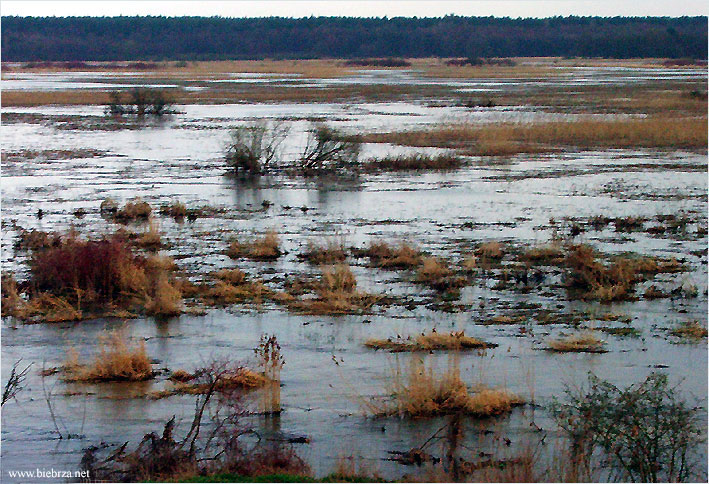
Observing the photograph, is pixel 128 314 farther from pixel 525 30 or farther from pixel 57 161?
pixel 525 30

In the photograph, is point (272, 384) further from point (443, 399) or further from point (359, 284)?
point (359, 284)

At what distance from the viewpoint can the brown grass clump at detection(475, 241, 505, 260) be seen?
1716 cm

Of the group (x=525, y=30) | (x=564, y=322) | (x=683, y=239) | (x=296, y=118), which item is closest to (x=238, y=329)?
(x=564, y=322)

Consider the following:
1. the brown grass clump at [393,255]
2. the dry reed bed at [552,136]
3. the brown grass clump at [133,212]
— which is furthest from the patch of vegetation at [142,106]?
the brown grass clump at [393,255]

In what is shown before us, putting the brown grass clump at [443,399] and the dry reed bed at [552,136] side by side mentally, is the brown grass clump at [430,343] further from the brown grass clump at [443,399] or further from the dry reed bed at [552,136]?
the dry reed bed at [552,136]

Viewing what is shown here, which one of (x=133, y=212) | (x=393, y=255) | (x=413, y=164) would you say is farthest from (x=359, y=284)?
(x=413, y=164)

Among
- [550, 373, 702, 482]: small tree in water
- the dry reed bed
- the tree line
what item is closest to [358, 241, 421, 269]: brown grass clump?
[550, 373, 702, 482]: small tree in water

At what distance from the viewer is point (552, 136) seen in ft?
124

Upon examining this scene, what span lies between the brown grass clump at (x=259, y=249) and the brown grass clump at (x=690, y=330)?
703cm

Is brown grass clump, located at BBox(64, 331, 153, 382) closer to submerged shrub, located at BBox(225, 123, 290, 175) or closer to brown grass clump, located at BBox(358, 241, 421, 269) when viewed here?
brown grass clump, located at BBox(358, 241, 421, 269)

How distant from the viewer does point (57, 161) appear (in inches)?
1280

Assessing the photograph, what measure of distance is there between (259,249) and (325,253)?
3.87 ft

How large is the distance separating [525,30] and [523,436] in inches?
4167

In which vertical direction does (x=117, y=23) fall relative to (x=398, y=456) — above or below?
above
